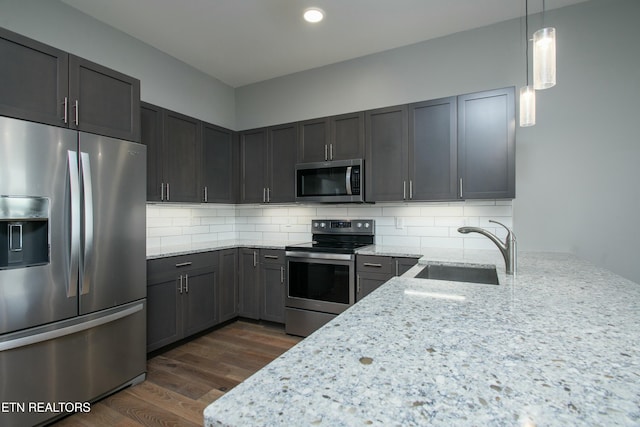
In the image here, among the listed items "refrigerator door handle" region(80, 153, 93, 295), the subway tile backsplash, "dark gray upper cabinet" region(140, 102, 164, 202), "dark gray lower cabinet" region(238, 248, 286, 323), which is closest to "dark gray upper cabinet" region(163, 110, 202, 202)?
"dark gray upper cabinet" region(140, 102, 164, 202)

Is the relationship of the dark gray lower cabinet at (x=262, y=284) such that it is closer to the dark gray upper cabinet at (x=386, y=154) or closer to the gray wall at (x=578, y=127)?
the dark gray upper cabinet at (x=386, y=154)

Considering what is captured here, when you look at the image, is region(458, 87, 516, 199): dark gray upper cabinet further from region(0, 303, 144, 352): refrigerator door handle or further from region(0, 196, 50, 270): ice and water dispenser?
region(0, 196, 50, 270): ice and water dispenser

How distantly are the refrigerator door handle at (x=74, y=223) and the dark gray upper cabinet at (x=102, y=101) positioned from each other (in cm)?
28

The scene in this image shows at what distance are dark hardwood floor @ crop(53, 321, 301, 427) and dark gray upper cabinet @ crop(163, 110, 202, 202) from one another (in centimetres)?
142

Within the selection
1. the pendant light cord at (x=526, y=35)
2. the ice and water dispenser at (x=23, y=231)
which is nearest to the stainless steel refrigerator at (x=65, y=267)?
the ice and water dispenser at (x=23, y=231)

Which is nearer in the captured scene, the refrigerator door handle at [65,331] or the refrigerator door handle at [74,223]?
the refrigerator door handle at [65,331]

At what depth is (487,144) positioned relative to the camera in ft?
8.31

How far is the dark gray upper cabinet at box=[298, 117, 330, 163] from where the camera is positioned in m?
3.21

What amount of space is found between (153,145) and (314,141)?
152cm

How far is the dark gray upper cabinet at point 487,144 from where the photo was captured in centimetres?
246

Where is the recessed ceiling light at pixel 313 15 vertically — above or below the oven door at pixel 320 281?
above

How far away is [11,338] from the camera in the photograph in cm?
158

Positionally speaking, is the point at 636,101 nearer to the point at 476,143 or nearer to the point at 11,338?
the point at 476,143

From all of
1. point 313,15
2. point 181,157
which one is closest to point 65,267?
point 181,157
